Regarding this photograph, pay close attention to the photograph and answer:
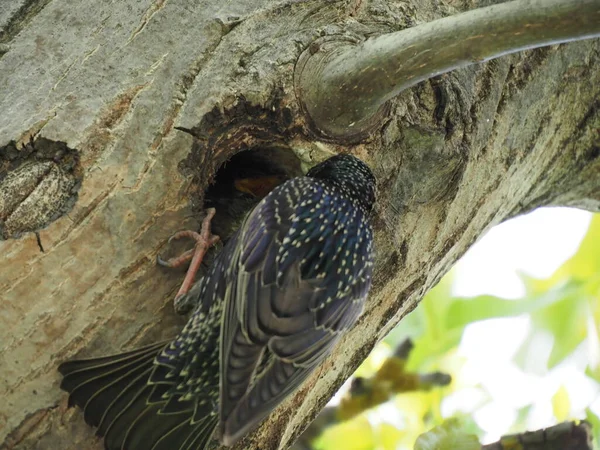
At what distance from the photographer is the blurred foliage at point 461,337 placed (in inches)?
138

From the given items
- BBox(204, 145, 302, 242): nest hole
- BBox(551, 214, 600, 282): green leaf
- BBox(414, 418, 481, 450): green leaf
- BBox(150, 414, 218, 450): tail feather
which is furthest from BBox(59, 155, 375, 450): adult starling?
BBox(551, 214, 600, 282): green leaf

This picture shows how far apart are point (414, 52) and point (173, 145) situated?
787mm

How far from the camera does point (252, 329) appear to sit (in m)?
2.60

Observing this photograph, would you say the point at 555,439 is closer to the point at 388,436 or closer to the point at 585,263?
the point at 388,436

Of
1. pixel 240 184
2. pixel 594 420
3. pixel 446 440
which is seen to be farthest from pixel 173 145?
pixel 594 420

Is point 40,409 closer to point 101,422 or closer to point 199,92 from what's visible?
point 101,422

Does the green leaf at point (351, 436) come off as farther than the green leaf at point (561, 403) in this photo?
No

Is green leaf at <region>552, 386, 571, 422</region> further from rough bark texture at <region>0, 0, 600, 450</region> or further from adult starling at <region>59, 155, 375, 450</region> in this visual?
adult starling at <region>59, 155, 375, 450</region>

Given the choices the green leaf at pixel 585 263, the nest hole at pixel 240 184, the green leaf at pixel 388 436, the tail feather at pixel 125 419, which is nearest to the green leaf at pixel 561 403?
the green leaf at pixel 585 263

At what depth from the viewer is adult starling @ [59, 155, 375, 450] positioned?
98.0 inches

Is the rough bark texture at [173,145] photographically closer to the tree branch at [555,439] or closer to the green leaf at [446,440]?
the green leaf at [446,440]

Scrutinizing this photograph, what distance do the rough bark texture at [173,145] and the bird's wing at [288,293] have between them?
16 centimetres

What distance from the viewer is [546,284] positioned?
13.3 ft

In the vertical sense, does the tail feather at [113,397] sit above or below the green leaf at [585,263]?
above
